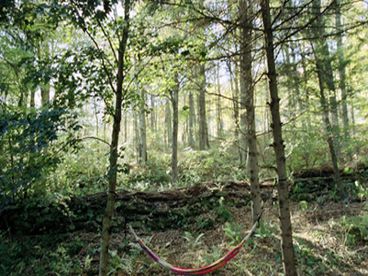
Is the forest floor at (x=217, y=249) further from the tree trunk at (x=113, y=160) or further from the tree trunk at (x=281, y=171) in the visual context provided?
the tree trunk at (x=281, y=171)

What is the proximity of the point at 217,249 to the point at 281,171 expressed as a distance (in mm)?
1703

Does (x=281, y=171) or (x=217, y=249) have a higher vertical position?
(x=281, y=171)

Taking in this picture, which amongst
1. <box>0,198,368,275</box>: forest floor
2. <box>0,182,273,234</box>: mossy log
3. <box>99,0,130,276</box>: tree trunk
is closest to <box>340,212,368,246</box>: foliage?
<box>0,198,368,275</box>: forest floor

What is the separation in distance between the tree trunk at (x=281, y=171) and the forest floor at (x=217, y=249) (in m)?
1.05

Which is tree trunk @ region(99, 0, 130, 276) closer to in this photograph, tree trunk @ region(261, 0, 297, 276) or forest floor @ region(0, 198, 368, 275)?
forest floor @ region(0, 198, 368, 275)

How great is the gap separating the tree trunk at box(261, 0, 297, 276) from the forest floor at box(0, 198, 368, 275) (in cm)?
105

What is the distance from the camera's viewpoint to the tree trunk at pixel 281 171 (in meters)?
2.15

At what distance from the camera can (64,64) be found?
2.33 meters

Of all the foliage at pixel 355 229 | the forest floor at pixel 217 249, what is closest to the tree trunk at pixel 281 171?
the forest floor at pixel 217 249

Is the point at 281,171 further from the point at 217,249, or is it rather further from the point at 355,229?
the point at 355,229

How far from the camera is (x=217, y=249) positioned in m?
3.42

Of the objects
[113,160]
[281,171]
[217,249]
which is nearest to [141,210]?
[217,249]

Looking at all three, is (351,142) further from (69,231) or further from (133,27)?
(69,231)

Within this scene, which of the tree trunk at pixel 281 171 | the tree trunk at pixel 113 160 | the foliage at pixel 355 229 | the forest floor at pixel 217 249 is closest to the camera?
the tree trunk at pixel 281 171
